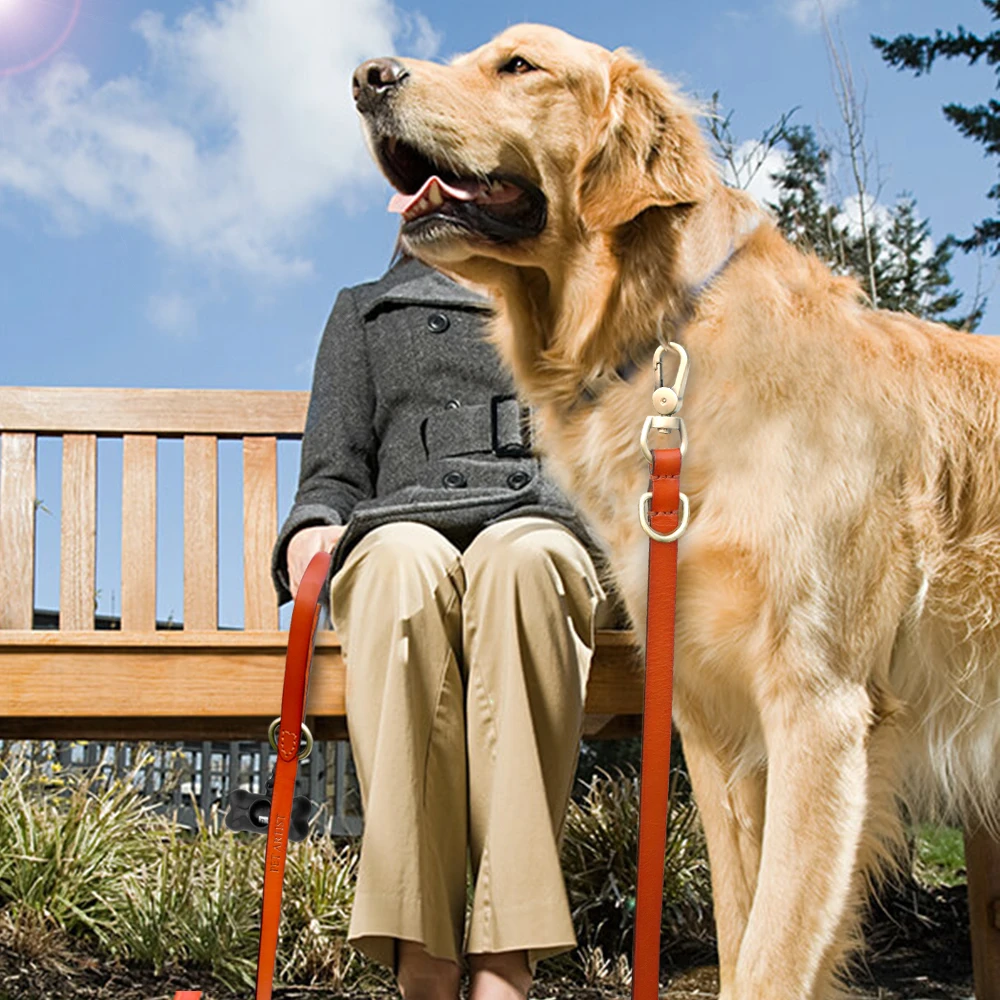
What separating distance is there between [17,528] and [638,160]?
222 centimetres

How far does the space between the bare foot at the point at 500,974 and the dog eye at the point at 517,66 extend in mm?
1326

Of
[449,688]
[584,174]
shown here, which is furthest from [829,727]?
[584,174]

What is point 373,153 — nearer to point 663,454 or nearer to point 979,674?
point 663,454

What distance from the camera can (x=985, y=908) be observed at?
2605mm

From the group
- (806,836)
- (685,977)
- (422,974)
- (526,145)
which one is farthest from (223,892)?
(526,145)

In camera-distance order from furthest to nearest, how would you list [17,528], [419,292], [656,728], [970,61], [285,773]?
1. [970,61]
2. [17,528]
3. [419,292]
4. [285,773]
5. [656,728]

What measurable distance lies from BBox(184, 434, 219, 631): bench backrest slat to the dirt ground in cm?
104

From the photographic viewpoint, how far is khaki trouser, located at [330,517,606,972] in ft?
5.54

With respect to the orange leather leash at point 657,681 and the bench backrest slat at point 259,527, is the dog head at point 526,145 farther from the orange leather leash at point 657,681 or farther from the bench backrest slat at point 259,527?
the bench backrest slat at point 259,527

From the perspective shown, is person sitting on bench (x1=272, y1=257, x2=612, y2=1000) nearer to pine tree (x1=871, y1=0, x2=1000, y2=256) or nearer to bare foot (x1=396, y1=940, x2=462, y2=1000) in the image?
bare foot (x1=396, y1=940, x2=462, y2=1000)

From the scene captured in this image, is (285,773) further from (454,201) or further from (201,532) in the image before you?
(201,532)

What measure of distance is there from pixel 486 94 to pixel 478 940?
1.26m

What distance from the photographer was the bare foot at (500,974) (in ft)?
5.53

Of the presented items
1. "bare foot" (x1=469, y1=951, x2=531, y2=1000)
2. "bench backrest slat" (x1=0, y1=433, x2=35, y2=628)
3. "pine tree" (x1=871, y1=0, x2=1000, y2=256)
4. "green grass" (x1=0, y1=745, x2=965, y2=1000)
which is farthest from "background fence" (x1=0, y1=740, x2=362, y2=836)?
"pine tree" (x1=871, y1=0, x2=1000, y2=256)
